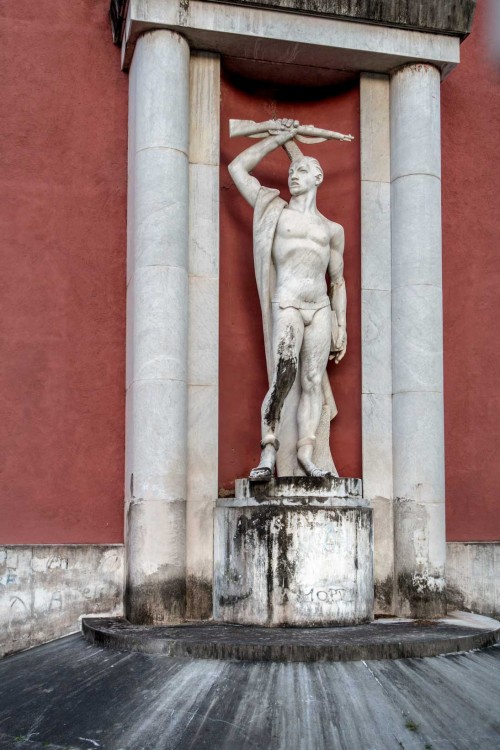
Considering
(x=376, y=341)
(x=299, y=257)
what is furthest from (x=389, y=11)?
(x=376, y=341)

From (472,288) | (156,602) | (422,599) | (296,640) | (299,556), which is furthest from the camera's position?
(472,288)

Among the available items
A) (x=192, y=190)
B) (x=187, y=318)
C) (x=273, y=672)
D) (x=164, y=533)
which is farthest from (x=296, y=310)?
(x=273, y=672)

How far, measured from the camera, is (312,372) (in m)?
9.66

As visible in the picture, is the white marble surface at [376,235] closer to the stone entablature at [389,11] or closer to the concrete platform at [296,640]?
the stone entablature at [389,11]

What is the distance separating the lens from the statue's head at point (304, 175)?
9.87 m

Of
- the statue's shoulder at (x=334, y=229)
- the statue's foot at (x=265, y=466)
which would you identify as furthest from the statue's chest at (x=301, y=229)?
the statue's foot at (x=265, y=466)

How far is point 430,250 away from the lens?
1036 centimetres

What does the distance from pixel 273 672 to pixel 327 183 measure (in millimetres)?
5647

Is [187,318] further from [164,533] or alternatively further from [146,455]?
[164,533]

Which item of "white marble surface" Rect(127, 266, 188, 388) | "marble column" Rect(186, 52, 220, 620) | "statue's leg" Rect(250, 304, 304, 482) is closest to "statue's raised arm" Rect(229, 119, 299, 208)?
"marble column" Rect(186, 52, 220, 620)

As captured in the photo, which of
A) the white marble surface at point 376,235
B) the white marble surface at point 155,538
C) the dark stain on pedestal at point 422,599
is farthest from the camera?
the white marble surface at point 376,235

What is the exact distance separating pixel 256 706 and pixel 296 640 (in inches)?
38.7

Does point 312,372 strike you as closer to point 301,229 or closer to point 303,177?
point 301,229

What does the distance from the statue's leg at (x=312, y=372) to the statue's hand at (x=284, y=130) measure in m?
1.76
